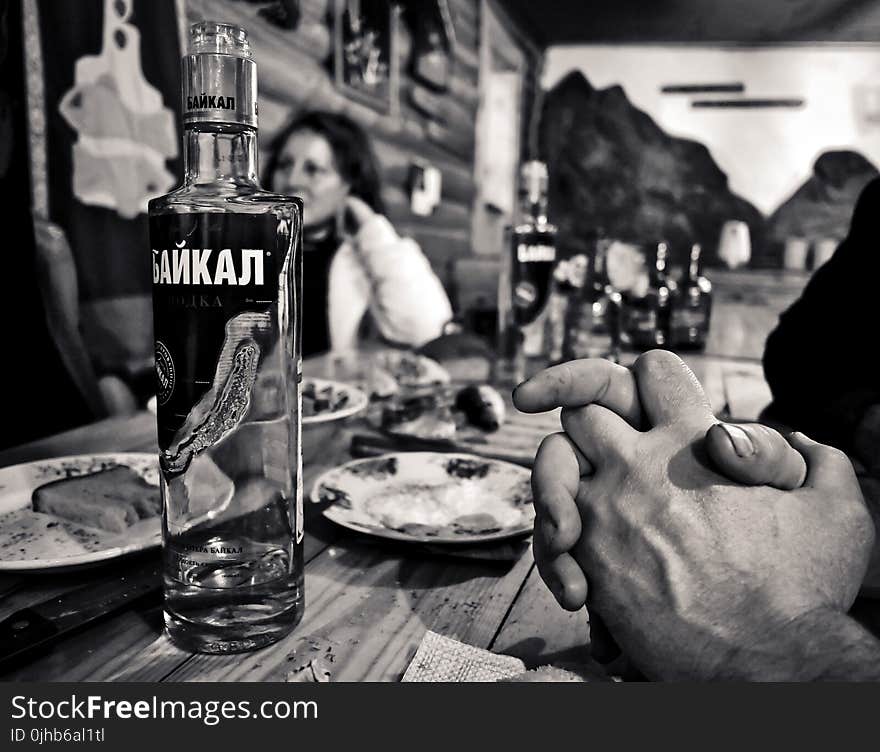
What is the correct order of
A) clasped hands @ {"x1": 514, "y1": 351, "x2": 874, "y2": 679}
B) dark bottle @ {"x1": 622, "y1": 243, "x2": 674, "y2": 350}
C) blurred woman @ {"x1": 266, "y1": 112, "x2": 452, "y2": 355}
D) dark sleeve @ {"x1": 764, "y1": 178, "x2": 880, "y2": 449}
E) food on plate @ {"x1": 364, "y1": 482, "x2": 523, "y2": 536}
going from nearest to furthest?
clasped hands @ {"x1": 514, "y1": 351, "x2": 874, "y2": 679} → food on plate @ {"x1": 364, "y1": 482, "x2": 523, "y2": 536} → dark sleeve @ {"x1": 764, "y1": 178, "x2": 880, "y2": 449} → dark bottle @ {"x1": 622, "y1": 243, "x2": 674, "y2": 350} → blurred woman @ {"x1": 266, "y1": 112, "x2": 452, "y2": 355}

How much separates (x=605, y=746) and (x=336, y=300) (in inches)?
84.9

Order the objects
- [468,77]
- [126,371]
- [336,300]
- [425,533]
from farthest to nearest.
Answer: [468,77] → [336,300] → [126,371] → [425,533]

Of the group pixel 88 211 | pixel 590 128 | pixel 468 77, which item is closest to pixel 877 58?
pixel 590 128

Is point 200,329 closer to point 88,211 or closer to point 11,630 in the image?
point 11,630

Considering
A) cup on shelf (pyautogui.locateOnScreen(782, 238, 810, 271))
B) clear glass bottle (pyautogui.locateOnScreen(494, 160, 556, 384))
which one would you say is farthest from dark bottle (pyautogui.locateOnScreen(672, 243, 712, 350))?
cup on shelf (pyautogui.locateOnScreen(782, 238, 810, 271))

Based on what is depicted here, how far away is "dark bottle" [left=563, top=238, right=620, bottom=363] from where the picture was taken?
155cm

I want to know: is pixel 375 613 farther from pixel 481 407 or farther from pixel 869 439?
pixel 869 439

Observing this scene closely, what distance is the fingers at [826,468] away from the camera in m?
0.41

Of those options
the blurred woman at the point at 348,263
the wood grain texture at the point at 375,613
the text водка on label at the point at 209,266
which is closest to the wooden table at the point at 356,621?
the wood grain texture at the point at 375,613

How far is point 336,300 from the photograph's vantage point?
7.99 feet

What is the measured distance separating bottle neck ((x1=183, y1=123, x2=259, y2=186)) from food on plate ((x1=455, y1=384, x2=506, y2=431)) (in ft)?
2.03

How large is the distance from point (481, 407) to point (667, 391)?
1.96 ft

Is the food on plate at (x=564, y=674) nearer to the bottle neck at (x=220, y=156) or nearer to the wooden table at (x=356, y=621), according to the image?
the wooden table at (x=356, y=621)

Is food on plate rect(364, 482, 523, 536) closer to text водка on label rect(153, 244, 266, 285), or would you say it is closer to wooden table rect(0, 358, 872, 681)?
wooden table rect(0, 358, 872, 681)
